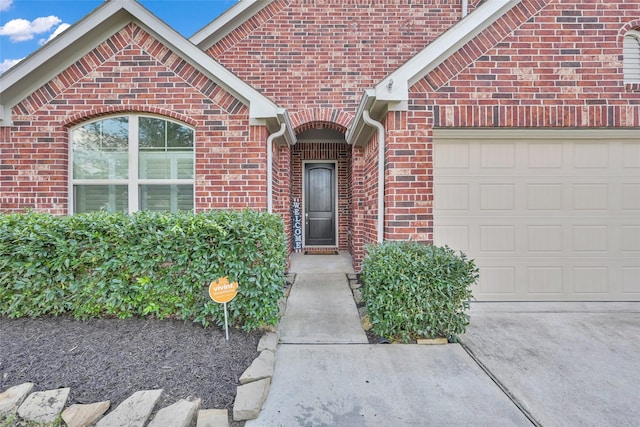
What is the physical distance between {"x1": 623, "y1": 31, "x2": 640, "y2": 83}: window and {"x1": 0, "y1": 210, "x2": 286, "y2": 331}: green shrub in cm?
529

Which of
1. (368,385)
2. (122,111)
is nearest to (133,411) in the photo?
(368,385)

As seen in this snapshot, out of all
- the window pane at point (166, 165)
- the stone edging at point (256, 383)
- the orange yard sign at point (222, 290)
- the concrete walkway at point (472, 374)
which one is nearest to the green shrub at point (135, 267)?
the orange yard sign at point (222, 290)

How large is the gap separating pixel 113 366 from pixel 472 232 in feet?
14.4

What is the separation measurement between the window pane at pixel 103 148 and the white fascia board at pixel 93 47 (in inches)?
34.6

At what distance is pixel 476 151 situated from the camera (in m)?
4.22

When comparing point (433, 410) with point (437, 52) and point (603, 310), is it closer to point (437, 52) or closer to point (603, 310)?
point (603, 310)

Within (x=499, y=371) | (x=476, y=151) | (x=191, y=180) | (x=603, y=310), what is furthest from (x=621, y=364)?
(x=191, y=180)

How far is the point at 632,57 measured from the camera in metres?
4.09

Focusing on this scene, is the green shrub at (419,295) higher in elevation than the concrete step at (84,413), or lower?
higher

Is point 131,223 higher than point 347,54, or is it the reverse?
point 347,54

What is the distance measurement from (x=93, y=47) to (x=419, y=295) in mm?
5592

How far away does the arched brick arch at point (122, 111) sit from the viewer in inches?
173

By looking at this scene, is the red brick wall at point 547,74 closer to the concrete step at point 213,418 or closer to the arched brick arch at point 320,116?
the arched brick arch at point 320,116

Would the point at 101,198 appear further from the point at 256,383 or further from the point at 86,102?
the point at 256,383
